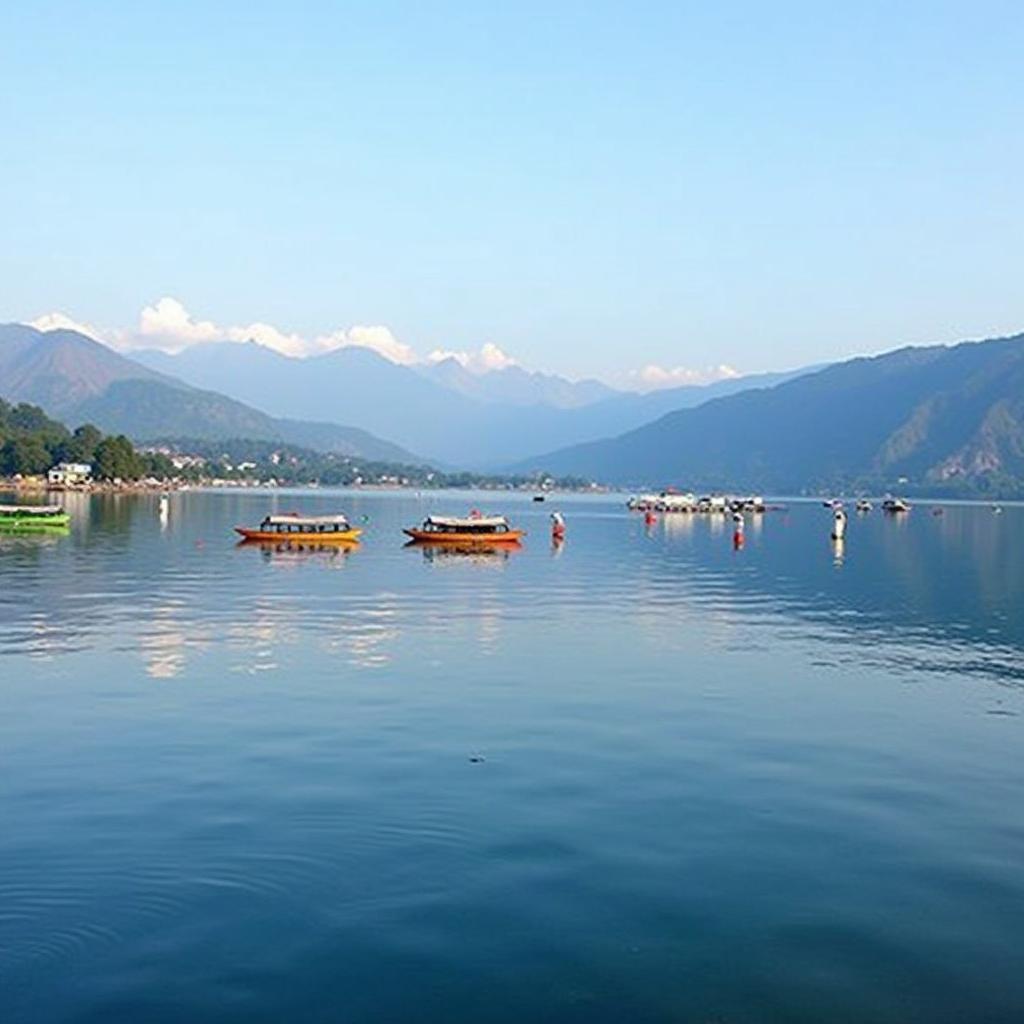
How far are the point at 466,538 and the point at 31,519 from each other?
47337mm

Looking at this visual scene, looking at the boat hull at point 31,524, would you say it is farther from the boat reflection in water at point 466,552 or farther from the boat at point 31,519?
the boat reflection in water at point 466,552

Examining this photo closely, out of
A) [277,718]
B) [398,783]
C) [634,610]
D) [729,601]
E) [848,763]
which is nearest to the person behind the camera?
[398,783]

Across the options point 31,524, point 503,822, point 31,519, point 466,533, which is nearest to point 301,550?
point 466,533

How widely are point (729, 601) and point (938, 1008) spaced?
5442 centimetres

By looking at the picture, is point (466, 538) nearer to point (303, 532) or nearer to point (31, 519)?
point (303, 532)

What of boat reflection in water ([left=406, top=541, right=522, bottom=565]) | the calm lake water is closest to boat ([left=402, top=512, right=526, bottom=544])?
boat reflection in water ([left=406, top=541, right=522, bottom=565])

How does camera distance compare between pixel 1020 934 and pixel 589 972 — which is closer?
pixel 589 972

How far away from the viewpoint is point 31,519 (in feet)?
411

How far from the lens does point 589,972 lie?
16172 millimetres

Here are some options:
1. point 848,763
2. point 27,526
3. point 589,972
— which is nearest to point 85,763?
point 589,972

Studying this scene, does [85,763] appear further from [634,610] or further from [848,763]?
[634,610]

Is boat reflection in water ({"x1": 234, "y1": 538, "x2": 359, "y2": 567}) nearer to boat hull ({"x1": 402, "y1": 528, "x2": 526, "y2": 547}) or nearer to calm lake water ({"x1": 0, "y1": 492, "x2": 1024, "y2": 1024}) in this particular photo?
boat hull ({"x1": 402, "y1": 528, "x2": 526, "y2": 547})

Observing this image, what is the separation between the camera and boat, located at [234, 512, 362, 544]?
116 metres

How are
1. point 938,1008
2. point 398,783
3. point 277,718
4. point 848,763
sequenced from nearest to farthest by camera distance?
point 938,1008 < point 398,783 < point 848,763 < point 277,718
